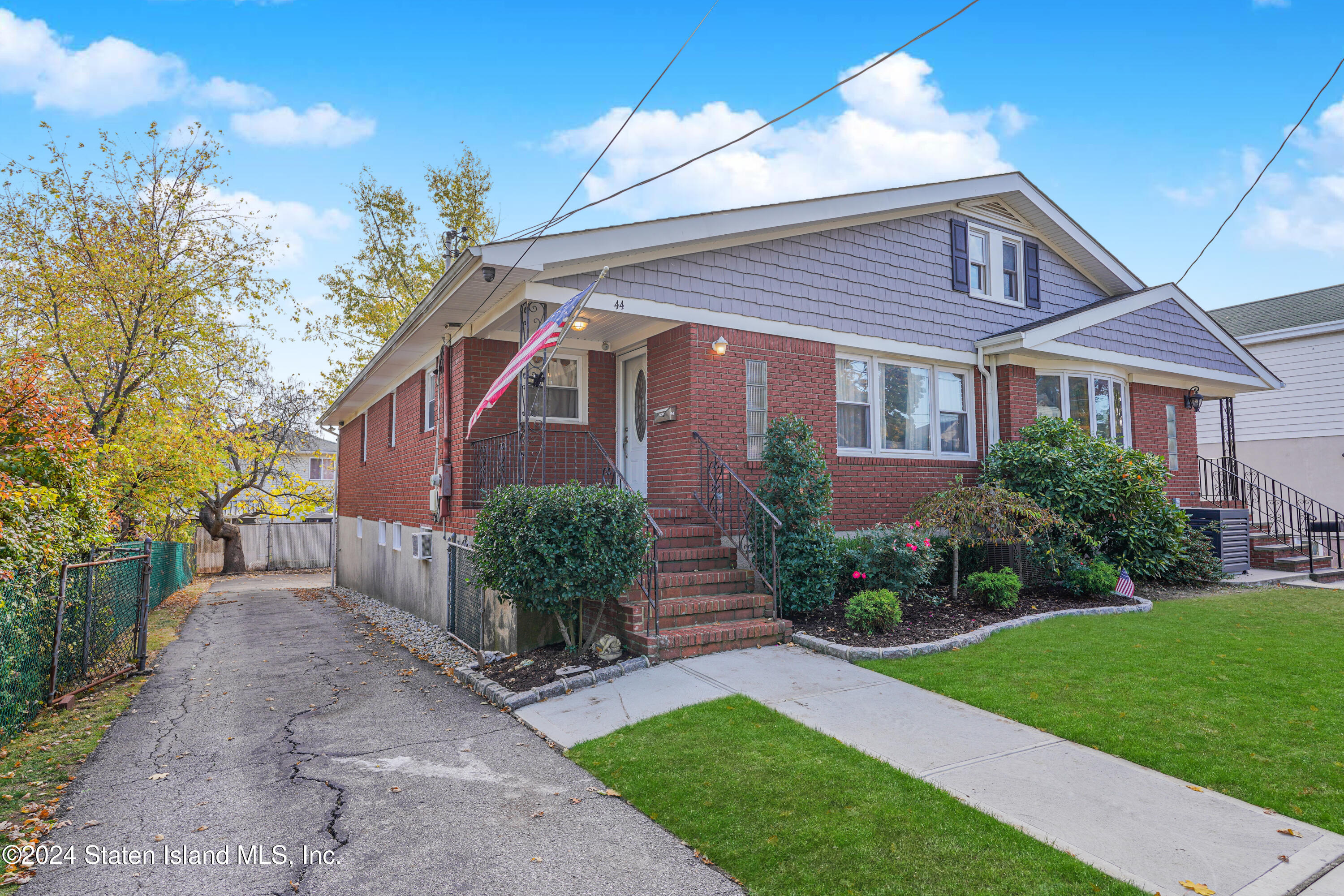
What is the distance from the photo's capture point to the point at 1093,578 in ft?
28.4

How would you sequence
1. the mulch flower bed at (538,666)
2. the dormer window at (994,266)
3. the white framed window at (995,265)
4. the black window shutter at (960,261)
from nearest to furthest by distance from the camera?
the mulch flower bed at (538,666) < the black window shutter at (960,261) < the dormer window at (994,266) < the white framed window at (995,265)

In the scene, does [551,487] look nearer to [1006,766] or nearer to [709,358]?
[709,358]

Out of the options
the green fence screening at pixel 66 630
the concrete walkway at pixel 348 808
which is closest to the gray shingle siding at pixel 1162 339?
the concrete walkway at pixel 348 808

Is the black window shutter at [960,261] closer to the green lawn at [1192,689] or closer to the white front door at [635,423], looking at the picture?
the white front door at [635,423]

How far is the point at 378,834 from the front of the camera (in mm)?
3652

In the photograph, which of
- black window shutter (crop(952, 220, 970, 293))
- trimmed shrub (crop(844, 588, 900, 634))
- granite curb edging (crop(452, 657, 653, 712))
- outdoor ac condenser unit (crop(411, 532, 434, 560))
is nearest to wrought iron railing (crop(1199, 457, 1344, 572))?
black window shutter (crop(952, 220, 970, 293))

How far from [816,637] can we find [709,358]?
11.7ft

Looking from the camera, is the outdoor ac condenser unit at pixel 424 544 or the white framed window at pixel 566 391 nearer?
the white framed window at pixel 566 391

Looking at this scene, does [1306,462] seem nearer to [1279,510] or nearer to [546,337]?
[1279,510]

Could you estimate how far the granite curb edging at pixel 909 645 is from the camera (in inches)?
254

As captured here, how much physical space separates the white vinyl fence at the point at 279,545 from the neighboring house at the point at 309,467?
617mm

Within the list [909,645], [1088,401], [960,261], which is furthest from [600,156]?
[1088,401]

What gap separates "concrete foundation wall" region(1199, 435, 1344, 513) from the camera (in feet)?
→ 53.4

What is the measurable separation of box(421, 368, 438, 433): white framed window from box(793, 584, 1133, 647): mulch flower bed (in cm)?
669
